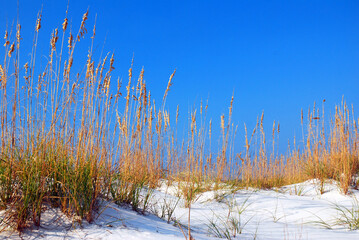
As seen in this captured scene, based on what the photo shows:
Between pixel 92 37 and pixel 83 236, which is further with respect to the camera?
pixel 92 37

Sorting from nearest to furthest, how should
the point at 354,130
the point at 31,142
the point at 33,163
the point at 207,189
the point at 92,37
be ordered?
1. the point at 33,163
2. the point at 31,142
3. the point at 92,37
4. the point at 207,189
5. the point at 354,130

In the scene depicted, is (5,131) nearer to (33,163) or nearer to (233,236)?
(33,163)

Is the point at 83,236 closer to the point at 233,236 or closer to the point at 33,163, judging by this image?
the point at 33,163

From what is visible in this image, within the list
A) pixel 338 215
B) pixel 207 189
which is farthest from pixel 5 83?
pixel 338 215

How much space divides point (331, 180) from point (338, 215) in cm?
198

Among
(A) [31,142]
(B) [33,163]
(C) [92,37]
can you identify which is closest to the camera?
(B) [33,163]

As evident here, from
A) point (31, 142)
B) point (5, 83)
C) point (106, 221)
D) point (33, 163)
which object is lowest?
point (106, 221)

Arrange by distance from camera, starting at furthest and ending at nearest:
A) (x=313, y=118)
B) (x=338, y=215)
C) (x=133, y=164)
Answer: (x=313, y=118), (x=133, y=164), (x=338, y=215)

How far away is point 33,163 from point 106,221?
0.63m

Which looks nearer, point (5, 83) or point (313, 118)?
point (5, 83)

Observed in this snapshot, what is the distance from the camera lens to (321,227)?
2.97m

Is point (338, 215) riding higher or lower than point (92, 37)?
lower

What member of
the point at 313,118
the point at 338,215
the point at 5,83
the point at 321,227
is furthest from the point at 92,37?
the point at 313,118

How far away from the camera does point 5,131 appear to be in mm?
2314
